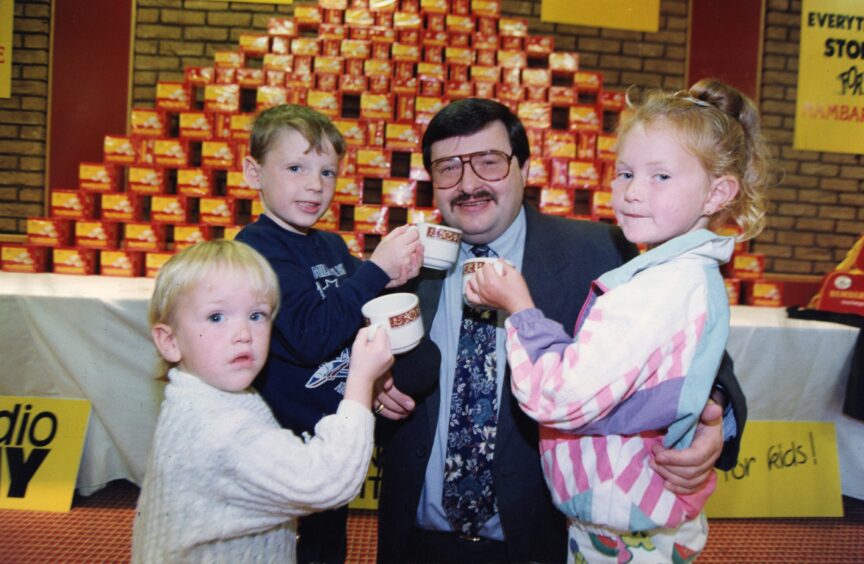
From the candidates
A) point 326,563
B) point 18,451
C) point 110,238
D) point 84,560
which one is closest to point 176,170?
point 110,238

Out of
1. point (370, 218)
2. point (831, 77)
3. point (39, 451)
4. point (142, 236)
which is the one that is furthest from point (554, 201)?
point (39, 451)

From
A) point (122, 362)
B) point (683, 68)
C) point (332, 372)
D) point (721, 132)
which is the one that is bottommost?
point (122, 362)

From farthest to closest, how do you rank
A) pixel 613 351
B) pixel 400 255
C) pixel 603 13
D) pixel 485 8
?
pixel 485 8 → pixel 603 13 → pixel 400 255 → pixel 613 351

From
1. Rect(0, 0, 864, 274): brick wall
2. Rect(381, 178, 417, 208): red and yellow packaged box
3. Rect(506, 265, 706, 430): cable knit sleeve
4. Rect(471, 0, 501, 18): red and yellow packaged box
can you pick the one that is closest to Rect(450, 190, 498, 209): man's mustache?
Rect(506, 265, 706, 430): cable knit sleeve

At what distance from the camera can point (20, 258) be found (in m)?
2.58

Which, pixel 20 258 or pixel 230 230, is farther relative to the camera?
pixel 230 230

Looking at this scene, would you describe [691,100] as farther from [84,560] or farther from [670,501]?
[84,560]

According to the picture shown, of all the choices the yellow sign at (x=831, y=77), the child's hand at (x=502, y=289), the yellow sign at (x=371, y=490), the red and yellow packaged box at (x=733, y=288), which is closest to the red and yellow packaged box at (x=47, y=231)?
the yellow sign at (x=371, y=490)

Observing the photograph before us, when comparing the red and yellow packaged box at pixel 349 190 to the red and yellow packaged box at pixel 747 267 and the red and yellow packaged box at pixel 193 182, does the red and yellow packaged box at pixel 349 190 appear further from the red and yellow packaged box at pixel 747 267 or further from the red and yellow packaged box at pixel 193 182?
the red and yellow packaged box at pixel 747 267

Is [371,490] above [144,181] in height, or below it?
below

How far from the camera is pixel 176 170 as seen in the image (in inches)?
121

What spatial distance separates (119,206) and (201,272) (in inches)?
87.7

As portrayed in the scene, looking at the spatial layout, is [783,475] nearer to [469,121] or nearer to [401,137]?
[469,121]

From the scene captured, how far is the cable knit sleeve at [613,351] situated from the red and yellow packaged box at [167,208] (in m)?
2.41
